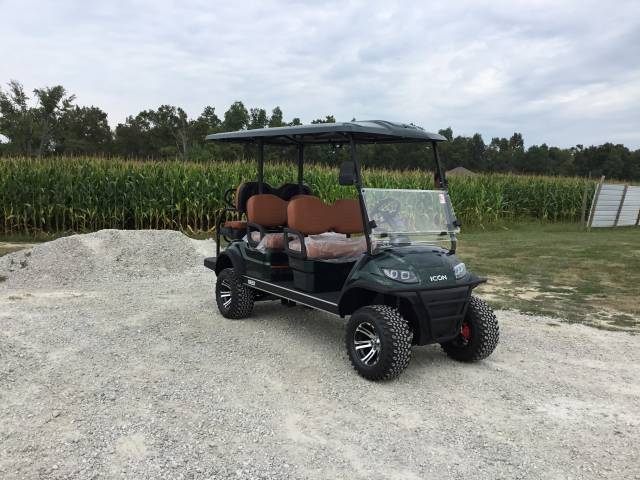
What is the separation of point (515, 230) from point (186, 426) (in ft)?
54.6

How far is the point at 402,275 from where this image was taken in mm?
4340

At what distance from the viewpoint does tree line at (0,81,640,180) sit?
40.1 m

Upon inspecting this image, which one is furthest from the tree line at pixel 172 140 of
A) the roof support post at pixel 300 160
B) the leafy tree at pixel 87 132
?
the roof support post at pixel 300 160

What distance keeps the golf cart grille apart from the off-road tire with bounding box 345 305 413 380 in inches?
9.1

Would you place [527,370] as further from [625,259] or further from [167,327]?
[625,259]

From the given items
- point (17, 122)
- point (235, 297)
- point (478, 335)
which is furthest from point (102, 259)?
point (17, 122)

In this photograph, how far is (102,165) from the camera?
1482 cm

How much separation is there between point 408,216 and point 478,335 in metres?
1.25

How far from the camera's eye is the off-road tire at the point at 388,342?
4.22 meters

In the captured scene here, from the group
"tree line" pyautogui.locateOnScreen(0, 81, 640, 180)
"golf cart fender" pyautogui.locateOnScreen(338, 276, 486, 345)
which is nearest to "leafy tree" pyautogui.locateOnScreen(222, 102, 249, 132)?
"tree line" pyautogui.locateOnScreen(0, 81, 640, 180)

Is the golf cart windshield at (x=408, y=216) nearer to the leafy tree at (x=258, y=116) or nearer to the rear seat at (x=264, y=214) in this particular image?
the rear seat at (x=264, y=214)

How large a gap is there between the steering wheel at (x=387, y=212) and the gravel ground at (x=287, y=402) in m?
1.33

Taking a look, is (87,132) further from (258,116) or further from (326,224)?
(326,224)

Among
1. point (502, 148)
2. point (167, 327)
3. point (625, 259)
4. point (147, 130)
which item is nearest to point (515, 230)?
point (625, 259)
